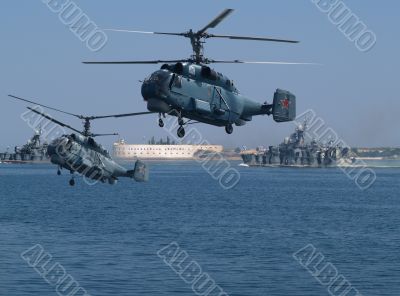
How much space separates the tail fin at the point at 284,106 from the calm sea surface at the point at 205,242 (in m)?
30.6

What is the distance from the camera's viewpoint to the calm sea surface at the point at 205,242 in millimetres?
75938

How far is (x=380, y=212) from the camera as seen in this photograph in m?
149

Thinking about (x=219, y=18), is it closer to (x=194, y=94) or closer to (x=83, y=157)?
(x=194, y=94)

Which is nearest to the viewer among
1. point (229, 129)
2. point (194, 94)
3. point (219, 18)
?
point (219, 18)

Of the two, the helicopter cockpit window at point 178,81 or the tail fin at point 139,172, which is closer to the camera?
the helicopter cockpit window at point 178,81

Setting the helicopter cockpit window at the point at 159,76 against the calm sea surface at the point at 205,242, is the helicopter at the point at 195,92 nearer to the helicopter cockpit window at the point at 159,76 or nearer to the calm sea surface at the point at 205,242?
the helicopter cockpit window at the point at 159,76

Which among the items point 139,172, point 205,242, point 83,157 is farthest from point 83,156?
point 205,242

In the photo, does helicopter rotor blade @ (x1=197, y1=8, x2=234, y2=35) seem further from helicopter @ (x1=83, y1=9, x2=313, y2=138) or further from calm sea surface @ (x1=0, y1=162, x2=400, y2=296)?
calm sea surface @ (x1=0, y1=162, x2=400, y2=296)

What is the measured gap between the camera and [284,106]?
43031mm

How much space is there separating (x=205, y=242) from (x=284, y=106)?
60.4m

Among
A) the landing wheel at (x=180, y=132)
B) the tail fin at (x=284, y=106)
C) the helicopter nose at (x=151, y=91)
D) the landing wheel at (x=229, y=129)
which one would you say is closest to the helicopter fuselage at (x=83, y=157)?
the tail fin at (x=284, y=106)

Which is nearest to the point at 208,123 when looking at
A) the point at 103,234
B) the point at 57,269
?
the point at 57,269

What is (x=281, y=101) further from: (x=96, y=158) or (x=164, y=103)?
(x=96, y=158)

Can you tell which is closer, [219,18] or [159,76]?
[219,18]
